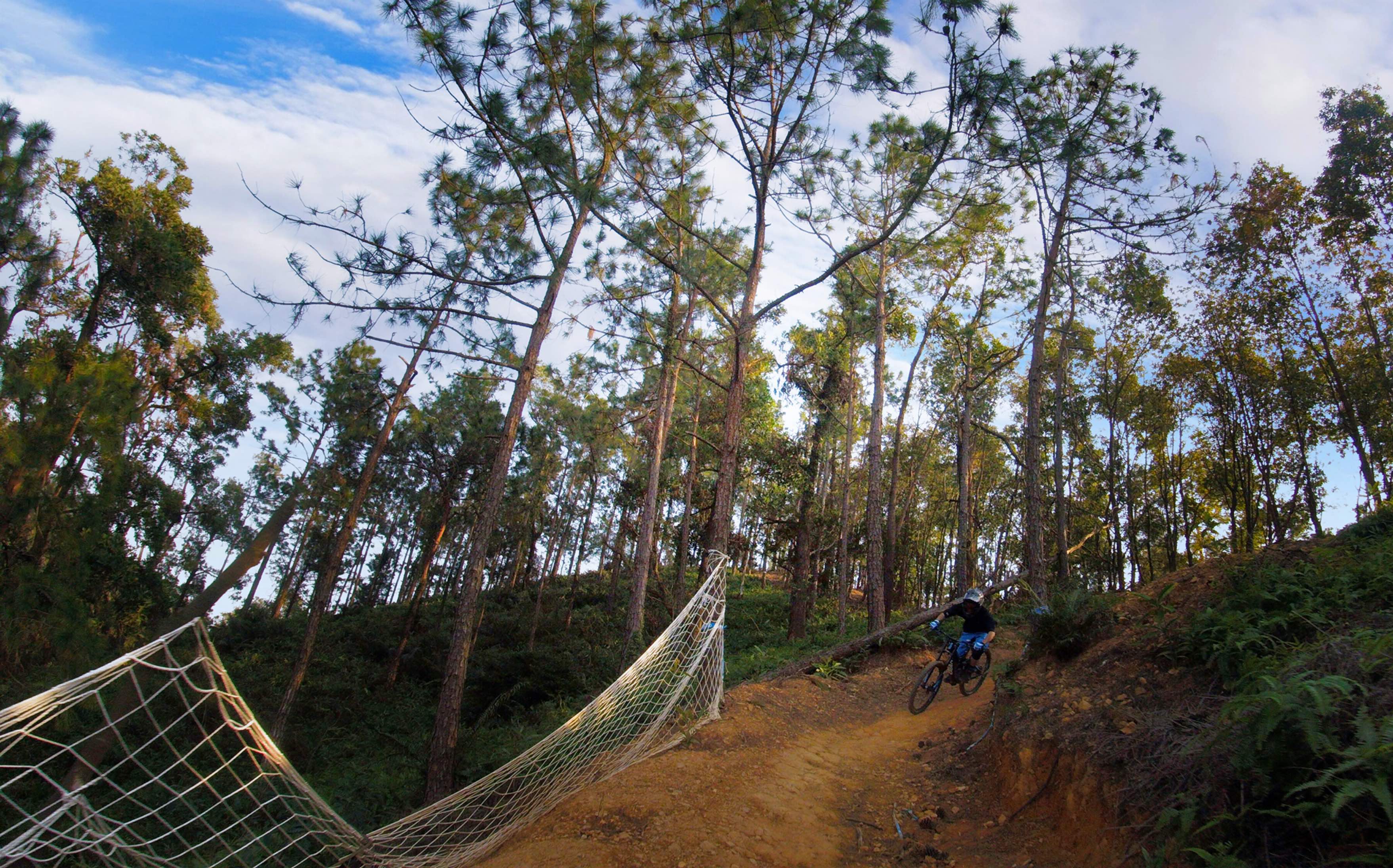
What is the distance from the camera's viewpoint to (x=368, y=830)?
8750mm

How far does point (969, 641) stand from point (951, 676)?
39cm

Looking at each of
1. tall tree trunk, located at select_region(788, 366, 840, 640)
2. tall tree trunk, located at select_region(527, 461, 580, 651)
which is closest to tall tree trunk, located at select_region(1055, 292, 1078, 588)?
tall tree trunk, located at select_region(788, 366, 840, 640)

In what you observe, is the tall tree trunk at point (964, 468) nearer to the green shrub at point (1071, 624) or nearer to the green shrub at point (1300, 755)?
the green shrub at point (1071, 624)

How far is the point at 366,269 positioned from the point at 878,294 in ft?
25.3

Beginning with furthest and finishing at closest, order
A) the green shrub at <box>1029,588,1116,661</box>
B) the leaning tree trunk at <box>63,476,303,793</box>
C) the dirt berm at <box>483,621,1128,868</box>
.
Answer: the green shrub at <box>1029,588,1116,661</box> < the leaning tree trunk at <box>63,476,303,793</box> < the dirt berm at <box>483,621,1128,868</box>

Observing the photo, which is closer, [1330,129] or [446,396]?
[1330,129]

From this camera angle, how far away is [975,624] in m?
6.60

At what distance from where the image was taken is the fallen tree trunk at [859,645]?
25.3ft

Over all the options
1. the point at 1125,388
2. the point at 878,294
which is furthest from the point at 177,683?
the point at 1125,388

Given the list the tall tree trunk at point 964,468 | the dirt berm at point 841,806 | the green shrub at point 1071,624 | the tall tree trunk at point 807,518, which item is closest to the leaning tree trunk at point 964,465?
the tall tree trunk at point 964,468

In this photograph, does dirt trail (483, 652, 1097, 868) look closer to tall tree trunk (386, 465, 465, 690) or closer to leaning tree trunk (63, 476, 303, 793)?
leaning tree trunk (63, 476, 303, 793)

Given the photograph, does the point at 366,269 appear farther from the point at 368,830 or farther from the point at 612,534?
the point at 612,534

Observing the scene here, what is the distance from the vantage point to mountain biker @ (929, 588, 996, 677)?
6539 mm

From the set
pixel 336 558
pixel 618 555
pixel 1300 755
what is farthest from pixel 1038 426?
pixel 336 558
